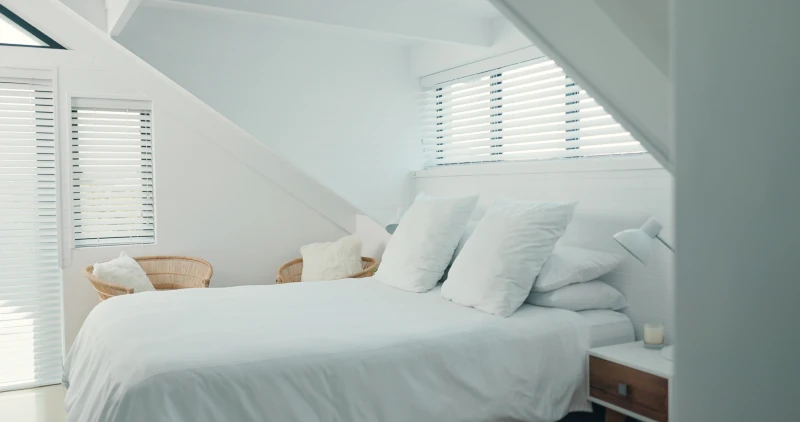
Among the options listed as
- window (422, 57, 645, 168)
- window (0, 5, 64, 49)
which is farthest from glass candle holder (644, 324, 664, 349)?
window (0, 5, 64, 49)

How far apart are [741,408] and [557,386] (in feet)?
8.23

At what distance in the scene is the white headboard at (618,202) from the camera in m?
3.01

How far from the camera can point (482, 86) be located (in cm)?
443

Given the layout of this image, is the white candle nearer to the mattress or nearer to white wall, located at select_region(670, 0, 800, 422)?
the mattress

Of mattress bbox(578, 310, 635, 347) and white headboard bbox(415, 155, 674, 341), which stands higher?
white headboard bbox(415, 155, 674, 341)

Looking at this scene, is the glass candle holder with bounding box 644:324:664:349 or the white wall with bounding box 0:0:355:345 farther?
the white wall with bounding box 0:0:355:345

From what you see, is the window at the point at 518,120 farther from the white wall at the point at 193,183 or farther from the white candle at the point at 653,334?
the white wall at the point at 193,183

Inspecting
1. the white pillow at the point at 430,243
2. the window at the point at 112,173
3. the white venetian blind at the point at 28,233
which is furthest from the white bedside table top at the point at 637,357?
the white venetian blind at the point at 28,233

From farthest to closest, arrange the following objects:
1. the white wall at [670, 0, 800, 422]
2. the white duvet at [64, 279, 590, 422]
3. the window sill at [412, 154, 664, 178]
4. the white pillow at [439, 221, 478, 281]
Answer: the white pillow at [439, 221, 478, 281]
the window sill at [412, 154, 664, 178]
the white duvet at [64, 279, 590, 422]
the white wall at [670, 0, 800, 422]

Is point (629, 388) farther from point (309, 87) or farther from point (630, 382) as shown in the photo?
point (309, 87)

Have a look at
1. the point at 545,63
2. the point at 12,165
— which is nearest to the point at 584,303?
the point at 545,63

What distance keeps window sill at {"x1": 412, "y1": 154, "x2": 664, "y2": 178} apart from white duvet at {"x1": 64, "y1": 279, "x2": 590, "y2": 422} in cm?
84

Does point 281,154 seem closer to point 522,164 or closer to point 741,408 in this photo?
point 522,164

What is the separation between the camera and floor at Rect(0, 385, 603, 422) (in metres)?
3.57
